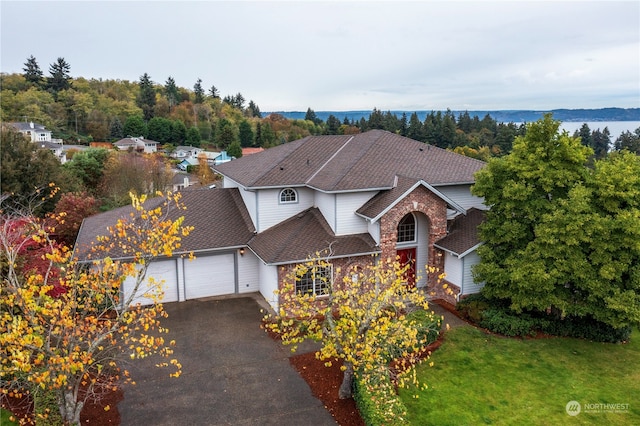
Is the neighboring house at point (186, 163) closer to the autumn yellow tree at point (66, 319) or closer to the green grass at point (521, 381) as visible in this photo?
the green grass at point (521, 381)

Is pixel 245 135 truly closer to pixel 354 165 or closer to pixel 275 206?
pixel 275 206

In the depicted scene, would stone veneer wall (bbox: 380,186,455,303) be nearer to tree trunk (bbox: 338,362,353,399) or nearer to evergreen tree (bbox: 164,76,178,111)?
tree trunk (bbox: 338,362,353,399)

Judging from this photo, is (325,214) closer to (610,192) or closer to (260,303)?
(260,303)

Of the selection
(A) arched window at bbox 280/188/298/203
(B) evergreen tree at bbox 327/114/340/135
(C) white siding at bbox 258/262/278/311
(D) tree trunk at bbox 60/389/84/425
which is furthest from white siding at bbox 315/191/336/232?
(B) evergreen tree at bbox 327/114/340/135

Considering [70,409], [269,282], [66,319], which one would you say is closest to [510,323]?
[269,282]

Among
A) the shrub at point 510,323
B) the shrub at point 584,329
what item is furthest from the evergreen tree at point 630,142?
the shrub at point 510,323

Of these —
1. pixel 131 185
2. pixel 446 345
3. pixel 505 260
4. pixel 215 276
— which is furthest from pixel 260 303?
pixel 131 185
